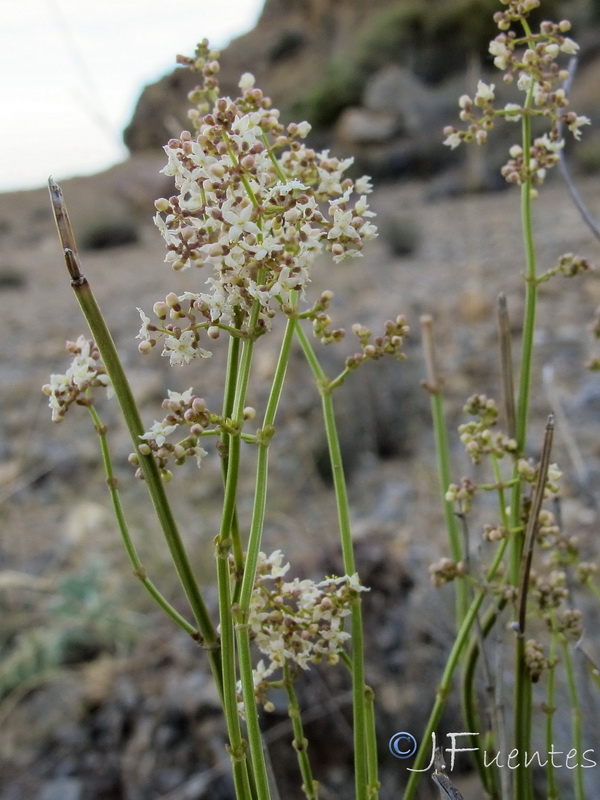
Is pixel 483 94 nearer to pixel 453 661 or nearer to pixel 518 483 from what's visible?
pixel 518 483

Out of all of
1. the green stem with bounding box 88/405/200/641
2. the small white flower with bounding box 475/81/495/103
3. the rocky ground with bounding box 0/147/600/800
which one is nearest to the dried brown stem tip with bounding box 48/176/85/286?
the green stem with bounding box 88/405/200/641

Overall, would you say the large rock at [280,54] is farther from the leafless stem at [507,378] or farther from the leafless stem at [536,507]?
the leafless stem at [536,507]

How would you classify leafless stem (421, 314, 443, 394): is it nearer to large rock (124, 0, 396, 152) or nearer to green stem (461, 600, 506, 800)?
green stem (461, 600, 506, 800)

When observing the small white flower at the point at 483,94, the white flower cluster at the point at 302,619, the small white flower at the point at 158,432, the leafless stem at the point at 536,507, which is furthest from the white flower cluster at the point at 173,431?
the small white flower at the point at 483,94

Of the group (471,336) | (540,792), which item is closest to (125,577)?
(540,792)

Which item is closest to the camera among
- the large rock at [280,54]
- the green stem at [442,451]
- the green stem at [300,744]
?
the green stem at [300,744]

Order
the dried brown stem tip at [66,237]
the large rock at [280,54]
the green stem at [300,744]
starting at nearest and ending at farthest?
the dried brown stem tip at [66,237], the green stem at [300,744], the large rock at [280,54]

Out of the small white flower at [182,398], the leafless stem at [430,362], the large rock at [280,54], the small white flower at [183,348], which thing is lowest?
the small white flower at [182,398]
